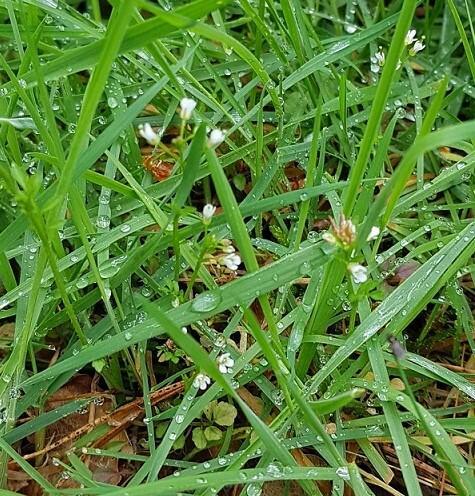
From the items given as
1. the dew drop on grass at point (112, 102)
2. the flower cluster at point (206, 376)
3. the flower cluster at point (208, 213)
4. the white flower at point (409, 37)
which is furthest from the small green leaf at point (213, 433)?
the white flower at point (409, 37)

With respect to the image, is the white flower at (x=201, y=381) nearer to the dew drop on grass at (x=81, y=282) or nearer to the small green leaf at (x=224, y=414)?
→ the small green leaf at (x=224, y=414)

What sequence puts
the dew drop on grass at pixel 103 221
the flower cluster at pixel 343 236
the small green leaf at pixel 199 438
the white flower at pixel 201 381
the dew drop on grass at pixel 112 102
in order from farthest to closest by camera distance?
the dew drop on grass at pixel 112 102, the dew drop on grass at pixel 103 221, the small green leaf at pixel 199 438, the white flower at pixel 201 381, the flower cluster at pixel 343 236

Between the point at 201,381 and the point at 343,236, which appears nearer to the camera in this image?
the point at 343,236

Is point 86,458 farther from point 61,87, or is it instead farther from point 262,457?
point 61,87

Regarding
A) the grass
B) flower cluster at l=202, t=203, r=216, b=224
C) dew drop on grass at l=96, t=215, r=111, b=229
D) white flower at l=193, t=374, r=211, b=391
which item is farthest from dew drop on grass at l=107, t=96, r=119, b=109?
white flower at l=193, t=374, r=211, b=391

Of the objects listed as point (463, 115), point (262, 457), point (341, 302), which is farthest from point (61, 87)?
point (463, 115)

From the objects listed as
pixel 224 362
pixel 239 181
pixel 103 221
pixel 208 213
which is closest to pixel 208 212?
pixel 208 213

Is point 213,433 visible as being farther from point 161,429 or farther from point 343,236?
point 343,236
